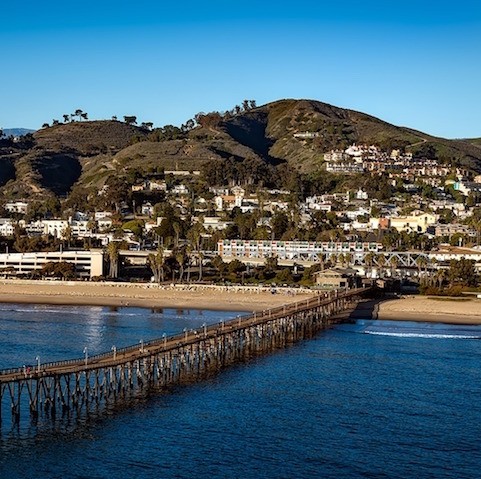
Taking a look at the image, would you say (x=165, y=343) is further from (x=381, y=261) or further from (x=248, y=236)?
(x=248, y=236)

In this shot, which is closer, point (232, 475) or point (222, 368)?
point (232, 475)

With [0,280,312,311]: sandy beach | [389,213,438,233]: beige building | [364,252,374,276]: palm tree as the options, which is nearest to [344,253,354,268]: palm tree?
[364,252,374,276]: palm tree

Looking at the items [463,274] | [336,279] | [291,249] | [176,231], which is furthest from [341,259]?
[176,231]

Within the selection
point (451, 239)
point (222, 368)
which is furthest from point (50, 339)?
point (451, 239)

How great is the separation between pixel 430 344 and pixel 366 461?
32552 mm

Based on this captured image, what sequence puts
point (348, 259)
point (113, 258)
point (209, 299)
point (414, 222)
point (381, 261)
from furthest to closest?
1. point (414, 222)
2. point (348, 259)
3. point (381, 261)
4. point (113, 258)
5. point (209, 299)

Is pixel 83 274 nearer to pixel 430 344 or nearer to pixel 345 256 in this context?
pixel 345 256

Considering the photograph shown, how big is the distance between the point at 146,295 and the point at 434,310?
3021 centimetres

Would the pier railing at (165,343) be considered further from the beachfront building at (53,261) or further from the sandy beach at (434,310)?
the beachfront building at (53,261)

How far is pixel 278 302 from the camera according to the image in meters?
96.8

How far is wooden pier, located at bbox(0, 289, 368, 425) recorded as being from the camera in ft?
149

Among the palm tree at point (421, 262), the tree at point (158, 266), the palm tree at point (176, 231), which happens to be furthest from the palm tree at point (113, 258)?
the palm tree at point (421, 262)

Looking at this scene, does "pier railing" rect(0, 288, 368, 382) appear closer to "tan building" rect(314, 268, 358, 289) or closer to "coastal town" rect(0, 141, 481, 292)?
"tan building" rect(314, 268, 358, 289)

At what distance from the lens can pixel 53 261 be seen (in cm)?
12256
